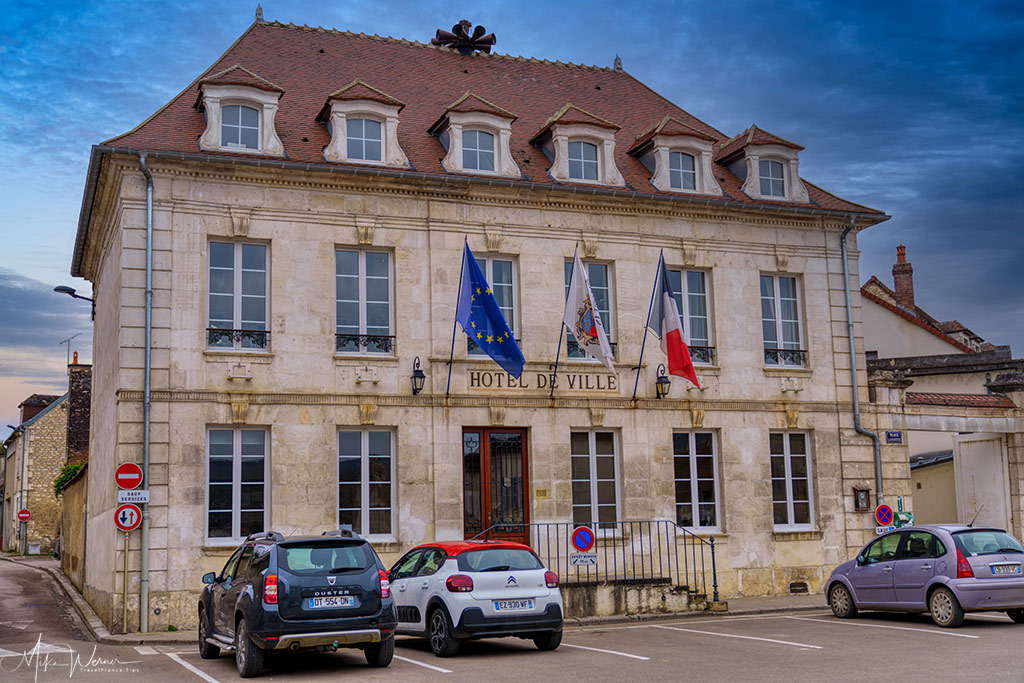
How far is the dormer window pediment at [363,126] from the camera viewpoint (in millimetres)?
19703

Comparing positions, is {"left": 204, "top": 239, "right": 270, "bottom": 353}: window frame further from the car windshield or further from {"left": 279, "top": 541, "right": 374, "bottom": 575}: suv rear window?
the car windshield

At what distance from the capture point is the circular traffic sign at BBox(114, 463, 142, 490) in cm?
1673

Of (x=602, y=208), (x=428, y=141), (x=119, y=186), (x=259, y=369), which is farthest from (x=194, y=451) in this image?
(x=602, y=208)

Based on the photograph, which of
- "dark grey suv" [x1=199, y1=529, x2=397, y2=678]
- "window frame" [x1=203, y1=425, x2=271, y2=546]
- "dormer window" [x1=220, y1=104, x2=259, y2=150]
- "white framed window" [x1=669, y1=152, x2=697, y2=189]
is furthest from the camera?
"white framed window" [x1=669, y1=152, x2=697, y2=189]

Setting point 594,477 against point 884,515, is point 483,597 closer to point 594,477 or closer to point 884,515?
point 594,477

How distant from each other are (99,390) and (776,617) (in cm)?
1434

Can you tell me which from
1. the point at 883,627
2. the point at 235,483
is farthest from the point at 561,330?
the point at 883,627

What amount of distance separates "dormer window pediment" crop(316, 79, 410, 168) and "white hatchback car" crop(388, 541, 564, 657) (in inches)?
338

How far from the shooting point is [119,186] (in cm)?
1858

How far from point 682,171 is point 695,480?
6.47 m

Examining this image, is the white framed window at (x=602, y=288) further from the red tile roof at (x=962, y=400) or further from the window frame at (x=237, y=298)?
the red tile roof at (x=962, y=400)

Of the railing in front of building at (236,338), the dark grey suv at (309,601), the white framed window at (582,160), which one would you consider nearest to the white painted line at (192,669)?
the dark grey suv at (309,601)

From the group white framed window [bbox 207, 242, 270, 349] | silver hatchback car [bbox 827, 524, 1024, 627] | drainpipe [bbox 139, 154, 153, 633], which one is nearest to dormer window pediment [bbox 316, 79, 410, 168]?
white framed window [bbox 207, 242, 270, 349]

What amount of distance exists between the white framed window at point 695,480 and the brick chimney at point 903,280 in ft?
74.8
